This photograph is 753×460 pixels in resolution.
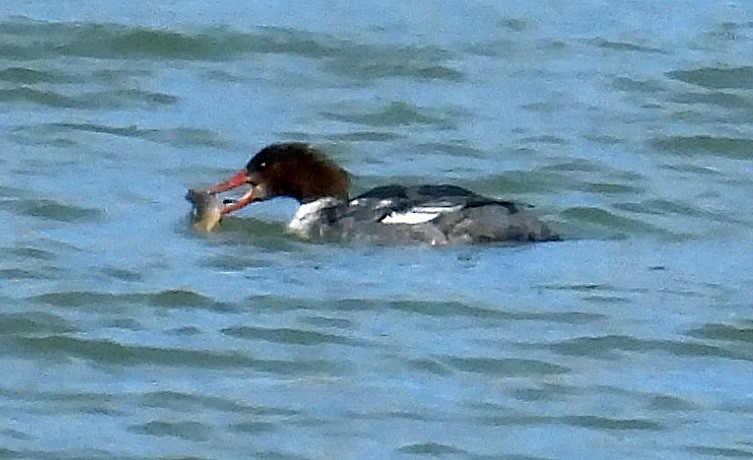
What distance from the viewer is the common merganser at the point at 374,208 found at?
43.4ft

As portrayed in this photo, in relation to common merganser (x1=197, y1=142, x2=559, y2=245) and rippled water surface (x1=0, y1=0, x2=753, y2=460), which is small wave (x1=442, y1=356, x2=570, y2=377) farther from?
common merganser (x1=197, y1=142, x2=559, y2=245)

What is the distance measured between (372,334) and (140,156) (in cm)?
385

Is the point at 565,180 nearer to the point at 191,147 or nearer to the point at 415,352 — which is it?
the point at 191,147

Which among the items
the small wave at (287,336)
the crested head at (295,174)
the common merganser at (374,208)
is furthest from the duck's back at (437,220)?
the small wave at (287,336)

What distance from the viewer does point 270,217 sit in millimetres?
14289

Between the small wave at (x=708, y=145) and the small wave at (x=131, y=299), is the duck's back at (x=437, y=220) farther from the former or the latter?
the small wave at (x=708, y=145)

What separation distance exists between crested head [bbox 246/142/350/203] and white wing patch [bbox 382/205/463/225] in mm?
728

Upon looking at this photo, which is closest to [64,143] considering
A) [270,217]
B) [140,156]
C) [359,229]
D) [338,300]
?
[140,156]

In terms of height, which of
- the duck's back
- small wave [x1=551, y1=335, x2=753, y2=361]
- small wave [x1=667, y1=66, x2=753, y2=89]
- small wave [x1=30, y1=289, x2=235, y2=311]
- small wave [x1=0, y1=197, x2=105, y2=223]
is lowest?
small wave [x1=551, y1=335, x2=753, y2=361]

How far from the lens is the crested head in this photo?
1386 cm

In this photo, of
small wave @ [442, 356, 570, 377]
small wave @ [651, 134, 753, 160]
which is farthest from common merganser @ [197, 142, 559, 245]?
small wave @ [651, 134, 753, 160]

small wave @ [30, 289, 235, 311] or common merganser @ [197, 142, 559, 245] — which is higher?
common merganser @ [197, 142, 559, 245]

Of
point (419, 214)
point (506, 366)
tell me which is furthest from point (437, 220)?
point (506, 366)

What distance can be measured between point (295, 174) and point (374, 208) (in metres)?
0.75
